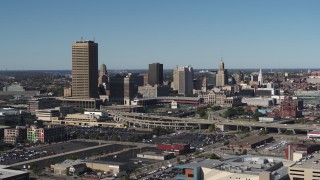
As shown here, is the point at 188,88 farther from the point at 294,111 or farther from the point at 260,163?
the point at 260,163

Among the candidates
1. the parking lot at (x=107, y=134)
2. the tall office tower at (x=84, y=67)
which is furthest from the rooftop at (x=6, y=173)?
the tall office tower at (x=84, y=67)

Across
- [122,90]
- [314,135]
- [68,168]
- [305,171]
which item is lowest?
[68,168]

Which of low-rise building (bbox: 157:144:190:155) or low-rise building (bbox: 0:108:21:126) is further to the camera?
low-rise building (bbox: 0:108:21:126)

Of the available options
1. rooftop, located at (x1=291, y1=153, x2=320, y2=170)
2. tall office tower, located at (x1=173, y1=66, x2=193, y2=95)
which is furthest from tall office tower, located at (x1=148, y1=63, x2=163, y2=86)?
rooftop, located at (x1=291, y1=153, x2=320, y2=170)

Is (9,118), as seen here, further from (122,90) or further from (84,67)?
(122,90)

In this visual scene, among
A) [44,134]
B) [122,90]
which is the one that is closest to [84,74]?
[122,90]

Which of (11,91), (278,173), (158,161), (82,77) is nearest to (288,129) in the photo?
(158,161)

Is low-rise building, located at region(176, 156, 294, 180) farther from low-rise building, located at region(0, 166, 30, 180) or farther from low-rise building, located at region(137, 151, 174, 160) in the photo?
low-rise building, located at region(0, 166, 30, 180)

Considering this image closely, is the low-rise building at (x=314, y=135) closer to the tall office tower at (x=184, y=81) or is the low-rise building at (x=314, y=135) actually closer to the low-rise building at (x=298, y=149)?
the low-rise building at (x=298, y=149)
